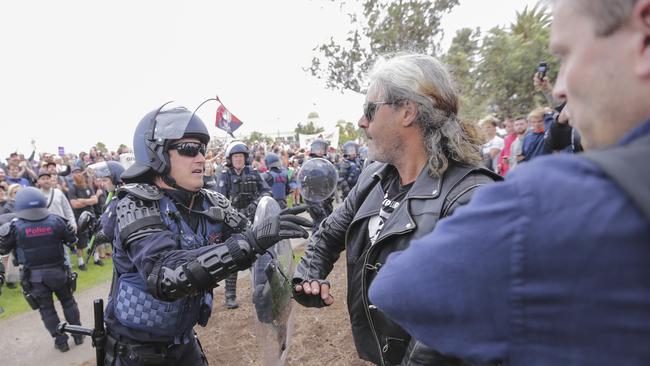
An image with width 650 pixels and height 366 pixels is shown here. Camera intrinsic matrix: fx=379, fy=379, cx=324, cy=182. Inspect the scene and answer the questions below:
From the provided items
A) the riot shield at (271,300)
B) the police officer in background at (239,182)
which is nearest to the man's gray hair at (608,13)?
the riot shield at (271,300)

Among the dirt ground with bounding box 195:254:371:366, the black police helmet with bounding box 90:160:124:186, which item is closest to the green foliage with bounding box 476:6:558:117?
the dirt ground with bounding box 195:254:371:366

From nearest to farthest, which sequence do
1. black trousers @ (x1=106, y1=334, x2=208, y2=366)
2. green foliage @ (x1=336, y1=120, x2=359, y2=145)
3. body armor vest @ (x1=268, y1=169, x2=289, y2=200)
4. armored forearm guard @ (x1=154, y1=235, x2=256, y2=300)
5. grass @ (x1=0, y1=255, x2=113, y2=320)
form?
armored forearm guard @ (x1=154, y1=235, x2=256, y2=300) → black trousers @ (x1=106, y1=334, x2=208, y2=366) → grass @ (x1=0, y1=255, x2=113, y2=320) → body armor vest @ (x1=268, y1=169, x2=289, y2=200) → green foliage @ (x1=336, y1=120, x2=359, y2=145)

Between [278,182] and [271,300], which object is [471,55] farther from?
[271,300]

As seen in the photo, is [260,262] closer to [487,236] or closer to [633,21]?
[487,236]

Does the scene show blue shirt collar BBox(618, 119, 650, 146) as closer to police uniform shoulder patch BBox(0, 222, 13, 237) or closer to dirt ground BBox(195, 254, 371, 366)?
dirt ground BBox(195, 254, 371, 366)

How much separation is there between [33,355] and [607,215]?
19.5 ft

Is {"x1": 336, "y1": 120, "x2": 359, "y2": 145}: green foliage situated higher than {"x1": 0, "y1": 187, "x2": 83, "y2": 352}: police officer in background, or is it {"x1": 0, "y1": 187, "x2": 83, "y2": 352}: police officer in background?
{"x1": 0, "y1": 187, "x2": 83, "y2": 352}: police officer in background

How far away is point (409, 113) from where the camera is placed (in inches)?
74.5

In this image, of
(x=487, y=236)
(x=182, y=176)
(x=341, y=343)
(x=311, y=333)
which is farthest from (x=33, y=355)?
(x=487, y=236)

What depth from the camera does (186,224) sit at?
2297mm

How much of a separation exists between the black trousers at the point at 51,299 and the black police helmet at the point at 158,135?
3.28m

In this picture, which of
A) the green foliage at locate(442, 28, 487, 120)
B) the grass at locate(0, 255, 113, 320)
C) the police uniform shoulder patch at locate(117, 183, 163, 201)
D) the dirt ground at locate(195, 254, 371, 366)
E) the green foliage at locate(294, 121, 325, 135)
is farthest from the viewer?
the green foliage at locate(294, 121, 325, 135)

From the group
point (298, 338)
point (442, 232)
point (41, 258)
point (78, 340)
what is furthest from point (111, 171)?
point (442, 232)

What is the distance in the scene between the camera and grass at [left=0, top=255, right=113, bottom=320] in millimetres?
5875
